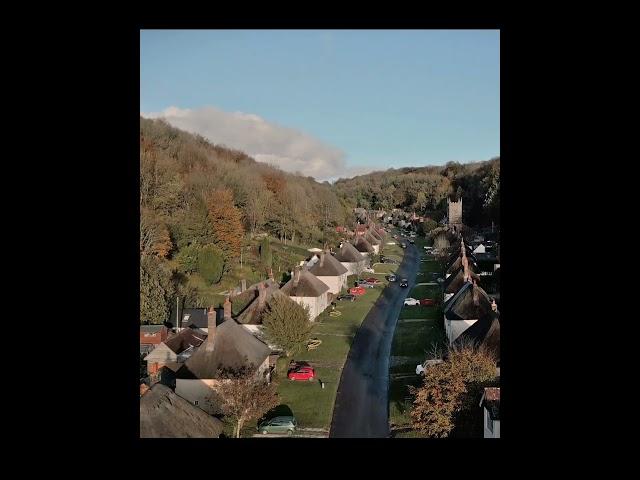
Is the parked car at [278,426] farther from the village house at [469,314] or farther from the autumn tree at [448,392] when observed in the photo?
the village house at [469,314]

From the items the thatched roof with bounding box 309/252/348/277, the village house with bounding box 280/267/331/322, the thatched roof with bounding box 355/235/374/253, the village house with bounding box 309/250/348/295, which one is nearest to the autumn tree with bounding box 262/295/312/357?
the village house with bounding box 280/267/331/322

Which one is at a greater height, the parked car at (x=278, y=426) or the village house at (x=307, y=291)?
the village house at (x=307, y=291)

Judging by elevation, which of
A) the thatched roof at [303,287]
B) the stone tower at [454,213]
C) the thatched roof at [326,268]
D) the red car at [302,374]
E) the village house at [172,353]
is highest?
the stone tower at [454,213]

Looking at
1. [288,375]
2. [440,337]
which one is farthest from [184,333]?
[440,337]

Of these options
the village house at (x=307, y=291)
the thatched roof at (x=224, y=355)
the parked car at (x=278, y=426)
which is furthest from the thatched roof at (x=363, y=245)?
the parked car at (x=278, y=426)

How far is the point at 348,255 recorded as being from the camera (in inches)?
1237

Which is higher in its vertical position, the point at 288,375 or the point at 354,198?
the point at 354,198

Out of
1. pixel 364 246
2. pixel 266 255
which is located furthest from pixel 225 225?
pixel 364 246

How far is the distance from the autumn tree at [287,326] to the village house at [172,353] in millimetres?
2430

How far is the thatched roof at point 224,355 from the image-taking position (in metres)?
13.1
